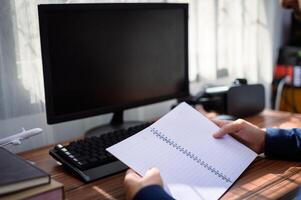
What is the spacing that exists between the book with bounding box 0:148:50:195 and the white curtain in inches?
16.3

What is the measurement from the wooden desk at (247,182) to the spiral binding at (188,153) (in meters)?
0.04

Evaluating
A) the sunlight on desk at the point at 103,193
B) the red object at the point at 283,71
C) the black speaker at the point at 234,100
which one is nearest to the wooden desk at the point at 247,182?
the sunlight on desk at the point at 103,193

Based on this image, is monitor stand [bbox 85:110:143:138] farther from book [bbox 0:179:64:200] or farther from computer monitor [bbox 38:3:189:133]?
book [bbox 0:179:64:200]

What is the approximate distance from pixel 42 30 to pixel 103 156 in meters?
0.35

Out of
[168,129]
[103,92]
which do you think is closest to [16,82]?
[103,92]

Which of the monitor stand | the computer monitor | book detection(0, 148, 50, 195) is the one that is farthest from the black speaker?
book detection(0, 148, 50, 195)

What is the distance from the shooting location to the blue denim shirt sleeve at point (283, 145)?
99 centimetres

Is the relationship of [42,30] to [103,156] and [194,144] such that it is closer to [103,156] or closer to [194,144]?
[103,156]

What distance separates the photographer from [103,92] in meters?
1.12

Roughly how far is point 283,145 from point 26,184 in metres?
0.66

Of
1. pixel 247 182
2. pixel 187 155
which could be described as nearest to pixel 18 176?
pixel 187 155

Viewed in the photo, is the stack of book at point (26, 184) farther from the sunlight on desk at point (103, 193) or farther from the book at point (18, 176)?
the sunlight on desk at point (103, 193)

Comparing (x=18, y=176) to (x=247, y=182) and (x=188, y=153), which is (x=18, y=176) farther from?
(x=247, y=182)

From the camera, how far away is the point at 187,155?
881mm
